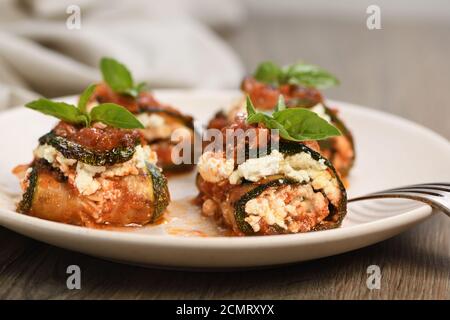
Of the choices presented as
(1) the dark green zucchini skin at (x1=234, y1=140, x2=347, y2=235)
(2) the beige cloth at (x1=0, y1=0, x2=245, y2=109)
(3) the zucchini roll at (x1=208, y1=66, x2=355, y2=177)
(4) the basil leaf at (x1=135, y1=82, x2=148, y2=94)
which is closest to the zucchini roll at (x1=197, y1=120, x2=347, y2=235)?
(1) the dark green zucchini skin at (x1=234, y1=140, x2=347, y2=235)

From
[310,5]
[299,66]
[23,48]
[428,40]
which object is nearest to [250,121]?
[299,66]

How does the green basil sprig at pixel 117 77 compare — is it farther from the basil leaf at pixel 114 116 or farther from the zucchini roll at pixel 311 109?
the basil leaf at pixel 114 116

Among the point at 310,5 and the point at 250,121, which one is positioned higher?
the point at 310,5

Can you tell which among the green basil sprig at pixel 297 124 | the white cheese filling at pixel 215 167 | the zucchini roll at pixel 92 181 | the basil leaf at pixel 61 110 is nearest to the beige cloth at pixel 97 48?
the basil leaf at pixel 61 110

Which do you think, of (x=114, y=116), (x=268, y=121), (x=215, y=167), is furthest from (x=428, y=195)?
(x=114, y=116)
